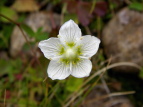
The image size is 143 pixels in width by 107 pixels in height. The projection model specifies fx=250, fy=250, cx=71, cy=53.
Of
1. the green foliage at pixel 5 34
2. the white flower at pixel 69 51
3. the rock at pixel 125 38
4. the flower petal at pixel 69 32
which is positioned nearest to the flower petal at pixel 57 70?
the white flower at pixel 69 51

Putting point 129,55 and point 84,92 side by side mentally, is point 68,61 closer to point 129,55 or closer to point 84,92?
point 84,92

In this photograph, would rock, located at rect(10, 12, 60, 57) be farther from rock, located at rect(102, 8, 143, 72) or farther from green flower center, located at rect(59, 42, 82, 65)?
green flower center, located at rect(59, 42, 82, 65)

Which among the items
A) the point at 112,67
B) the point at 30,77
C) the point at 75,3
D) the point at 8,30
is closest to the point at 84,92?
the point at 112,67

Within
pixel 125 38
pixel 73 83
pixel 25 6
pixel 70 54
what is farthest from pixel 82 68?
pixel 25 6

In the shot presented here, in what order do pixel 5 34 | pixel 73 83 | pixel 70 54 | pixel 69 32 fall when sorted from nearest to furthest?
pixel 69 32
pixel 70 54
pixel 73 83
pixel 5 34

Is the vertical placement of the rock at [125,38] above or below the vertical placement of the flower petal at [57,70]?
below

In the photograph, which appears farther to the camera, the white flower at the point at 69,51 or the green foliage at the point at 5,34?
the green foliage at the point at 5,34

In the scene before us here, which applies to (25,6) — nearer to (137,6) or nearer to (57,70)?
(137,6)

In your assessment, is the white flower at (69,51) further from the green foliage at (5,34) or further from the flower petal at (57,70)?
the green foliage at (5,34)

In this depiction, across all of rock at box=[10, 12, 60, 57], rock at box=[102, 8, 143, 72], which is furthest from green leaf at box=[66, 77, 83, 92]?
rock at box=[10, 12, 60, 57]
